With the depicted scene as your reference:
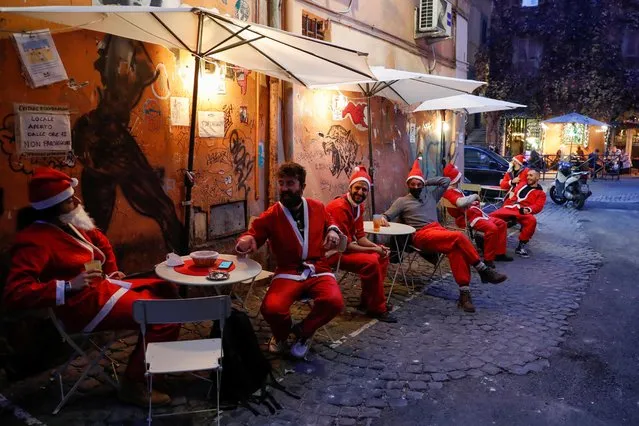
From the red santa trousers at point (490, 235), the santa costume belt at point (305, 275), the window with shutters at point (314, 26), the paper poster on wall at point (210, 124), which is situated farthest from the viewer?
the red santa trousers at point (490, 235)

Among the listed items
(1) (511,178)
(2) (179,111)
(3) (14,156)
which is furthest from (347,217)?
(1) (511,178)

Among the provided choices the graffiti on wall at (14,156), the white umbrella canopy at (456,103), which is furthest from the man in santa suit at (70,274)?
the white umbrella canopy at (456,103)

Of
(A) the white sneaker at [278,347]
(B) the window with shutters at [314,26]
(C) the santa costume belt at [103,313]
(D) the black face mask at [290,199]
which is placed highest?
(B) the window with shutters at [314,26]

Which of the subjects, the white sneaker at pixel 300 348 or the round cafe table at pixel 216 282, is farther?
the white sneaker at pixel 300 348

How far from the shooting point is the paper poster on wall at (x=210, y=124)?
5.74 m

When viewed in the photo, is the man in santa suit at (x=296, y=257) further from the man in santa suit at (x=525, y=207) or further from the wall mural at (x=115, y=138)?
the man in santa suit at (x=525, y=207)

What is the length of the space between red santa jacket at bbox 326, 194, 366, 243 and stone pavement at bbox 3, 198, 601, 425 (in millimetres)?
919

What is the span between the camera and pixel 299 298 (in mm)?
4625

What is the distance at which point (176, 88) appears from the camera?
5430mm

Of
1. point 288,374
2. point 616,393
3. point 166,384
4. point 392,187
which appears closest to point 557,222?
point 392,187

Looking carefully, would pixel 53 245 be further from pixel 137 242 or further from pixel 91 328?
pixel 137 242

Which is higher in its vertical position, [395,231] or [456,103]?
[456,103]

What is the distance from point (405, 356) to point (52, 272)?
9.81 feet

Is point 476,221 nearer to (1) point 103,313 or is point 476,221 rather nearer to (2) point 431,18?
(2) point 431,18
